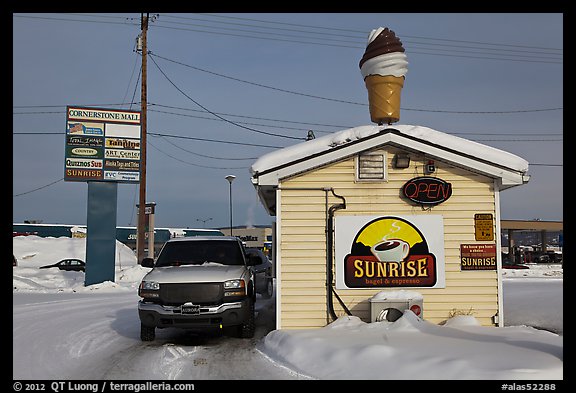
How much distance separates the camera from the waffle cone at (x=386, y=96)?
12.5 m

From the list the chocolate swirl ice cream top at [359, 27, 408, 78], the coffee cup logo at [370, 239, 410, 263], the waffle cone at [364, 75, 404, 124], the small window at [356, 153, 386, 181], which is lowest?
the coffee cup logo at [370, 239, 410, 263]

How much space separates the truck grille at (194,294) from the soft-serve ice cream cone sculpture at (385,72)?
20.5 feet

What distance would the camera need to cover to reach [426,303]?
10.0m

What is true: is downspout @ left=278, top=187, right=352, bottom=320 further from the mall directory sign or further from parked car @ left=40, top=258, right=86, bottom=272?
parked car @ left=40, top=258, right=86, bottom=272

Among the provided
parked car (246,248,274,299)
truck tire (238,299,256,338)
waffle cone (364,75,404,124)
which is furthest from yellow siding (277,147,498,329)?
parked car (246,248,274,299)

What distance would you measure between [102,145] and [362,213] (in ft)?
56.3

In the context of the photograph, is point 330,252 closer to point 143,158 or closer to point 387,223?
point 387,223

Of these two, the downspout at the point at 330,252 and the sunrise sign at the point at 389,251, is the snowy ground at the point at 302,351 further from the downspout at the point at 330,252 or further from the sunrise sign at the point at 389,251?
the sunrise sign at the point at 389,251

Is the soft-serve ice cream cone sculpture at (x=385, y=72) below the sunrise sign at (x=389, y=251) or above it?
above

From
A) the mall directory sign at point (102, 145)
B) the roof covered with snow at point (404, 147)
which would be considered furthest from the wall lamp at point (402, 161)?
the mall directory sign at point (102, 145)

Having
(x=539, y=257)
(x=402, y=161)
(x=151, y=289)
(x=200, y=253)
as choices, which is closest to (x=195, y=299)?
(x=151, y=289)

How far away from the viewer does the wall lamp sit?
10.3 meters

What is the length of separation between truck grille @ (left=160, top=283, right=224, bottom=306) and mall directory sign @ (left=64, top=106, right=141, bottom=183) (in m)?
15.9
